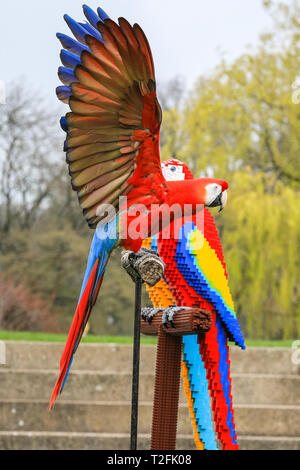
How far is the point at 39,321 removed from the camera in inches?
460

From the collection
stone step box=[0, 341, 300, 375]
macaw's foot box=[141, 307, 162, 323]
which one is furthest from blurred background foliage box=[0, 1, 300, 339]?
macaw's foot box=[141, 307, 162, 323]

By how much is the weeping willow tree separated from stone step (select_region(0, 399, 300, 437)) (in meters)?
4.78

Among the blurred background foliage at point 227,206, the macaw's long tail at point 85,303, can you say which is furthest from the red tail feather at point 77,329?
the blurred background foliage at point 227,206

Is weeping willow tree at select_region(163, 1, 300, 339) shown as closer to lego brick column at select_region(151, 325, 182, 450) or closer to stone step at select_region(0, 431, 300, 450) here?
stone step at select_region(0, 431, 300, 450)

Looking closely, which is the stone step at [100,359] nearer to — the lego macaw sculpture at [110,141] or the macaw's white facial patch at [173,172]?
the macaw's white facial patch at [173,172]

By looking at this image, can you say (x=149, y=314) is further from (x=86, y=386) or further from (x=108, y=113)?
(x=86, y=386)

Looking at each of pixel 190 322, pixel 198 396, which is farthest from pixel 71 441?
pixel 190 322

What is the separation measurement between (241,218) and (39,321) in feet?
13.4

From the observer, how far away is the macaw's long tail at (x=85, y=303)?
231 cm

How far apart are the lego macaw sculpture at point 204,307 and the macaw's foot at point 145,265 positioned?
42cm

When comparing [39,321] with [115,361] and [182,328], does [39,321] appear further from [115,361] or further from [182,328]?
[182,328]

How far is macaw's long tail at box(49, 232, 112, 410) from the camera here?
2.31 metres

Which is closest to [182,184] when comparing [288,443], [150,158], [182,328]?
[150,158]

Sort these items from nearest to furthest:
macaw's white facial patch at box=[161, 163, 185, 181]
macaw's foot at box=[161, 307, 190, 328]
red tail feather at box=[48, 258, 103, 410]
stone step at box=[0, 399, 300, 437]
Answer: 1. red tail feather at box=[48, 258, 103, 410]
2. macaw's foot at box=[161, 307, 190, 328]
3. macaw's white facial patch at box=[161, 163, 185, 181]
4. stone step at box=[0, 399, 300, 437]
